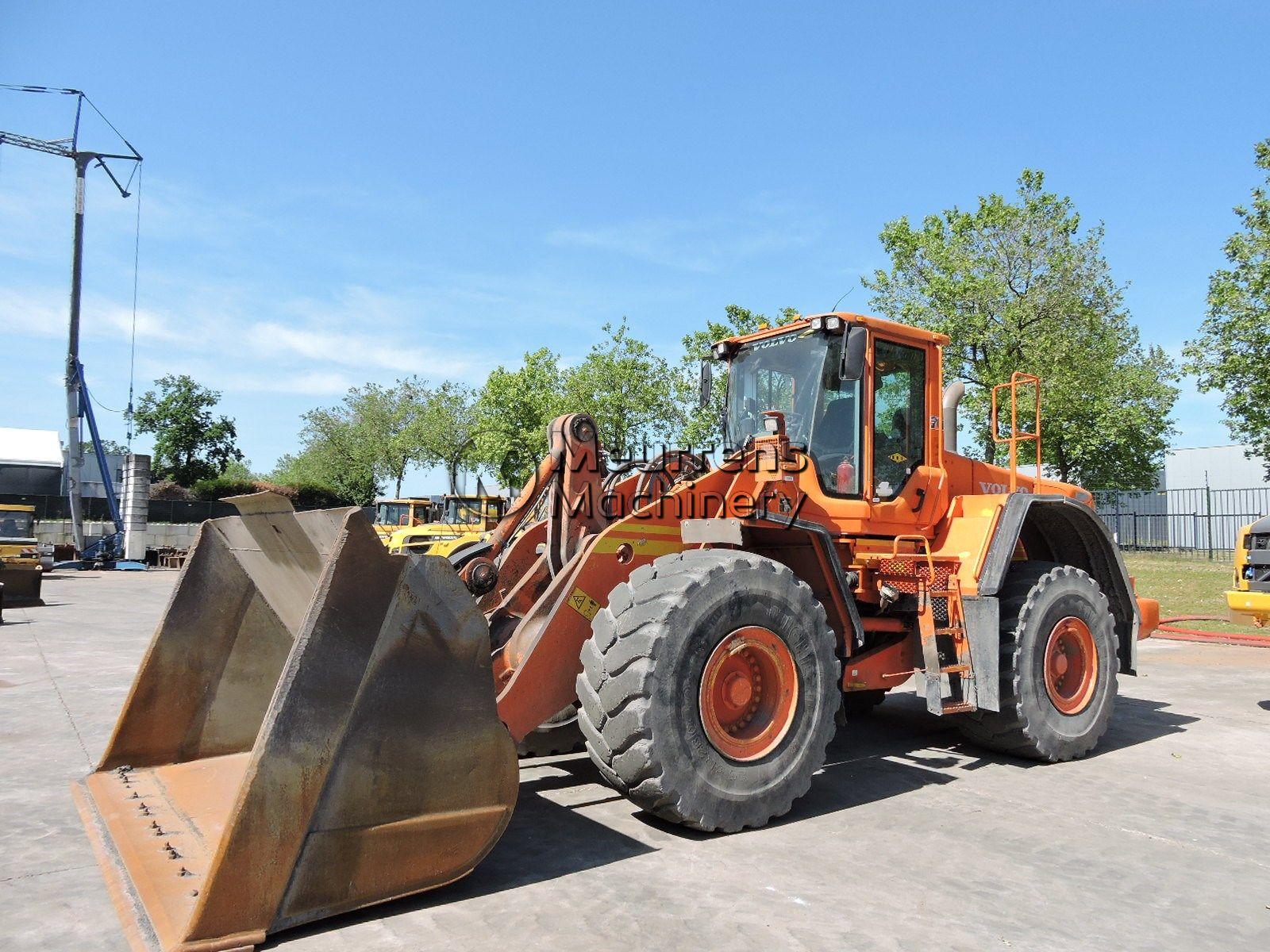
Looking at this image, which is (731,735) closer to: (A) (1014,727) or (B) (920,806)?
(B) (920,806)

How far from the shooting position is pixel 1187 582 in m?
22.1

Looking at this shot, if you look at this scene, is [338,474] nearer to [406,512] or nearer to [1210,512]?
[406,512]

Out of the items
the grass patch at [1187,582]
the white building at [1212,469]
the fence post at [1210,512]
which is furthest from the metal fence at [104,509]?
the white building at [1212,469]

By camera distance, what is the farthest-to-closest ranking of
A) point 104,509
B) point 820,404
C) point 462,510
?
point 104,509, point 462,510, point 820,404

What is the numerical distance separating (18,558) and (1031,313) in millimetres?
26432

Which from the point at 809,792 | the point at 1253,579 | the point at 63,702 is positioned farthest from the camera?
the point at 1253,579

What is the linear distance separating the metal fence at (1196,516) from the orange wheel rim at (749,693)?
27434mm

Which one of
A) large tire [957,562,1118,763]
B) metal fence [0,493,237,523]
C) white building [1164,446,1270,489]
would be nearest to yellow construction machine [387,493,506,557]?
large tire [957,562,1118,763]

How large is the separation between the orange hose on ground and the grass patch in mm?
201

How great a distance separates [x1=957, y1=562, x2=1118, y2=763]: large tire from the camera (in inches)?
253

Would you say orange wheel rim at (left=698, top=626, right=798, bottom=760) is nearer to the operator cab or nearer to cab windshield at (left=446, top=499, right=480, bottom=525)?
the operator cab

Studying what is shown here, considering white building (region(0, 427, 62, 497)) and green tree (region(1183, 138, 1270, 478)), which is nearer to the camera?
green tree (region(1183, 138, 1270, 478))

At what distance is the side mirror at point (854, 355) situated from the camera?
5.80m

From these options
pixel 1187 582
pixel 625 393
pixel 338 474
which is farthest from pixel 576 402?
pixel 338 474
